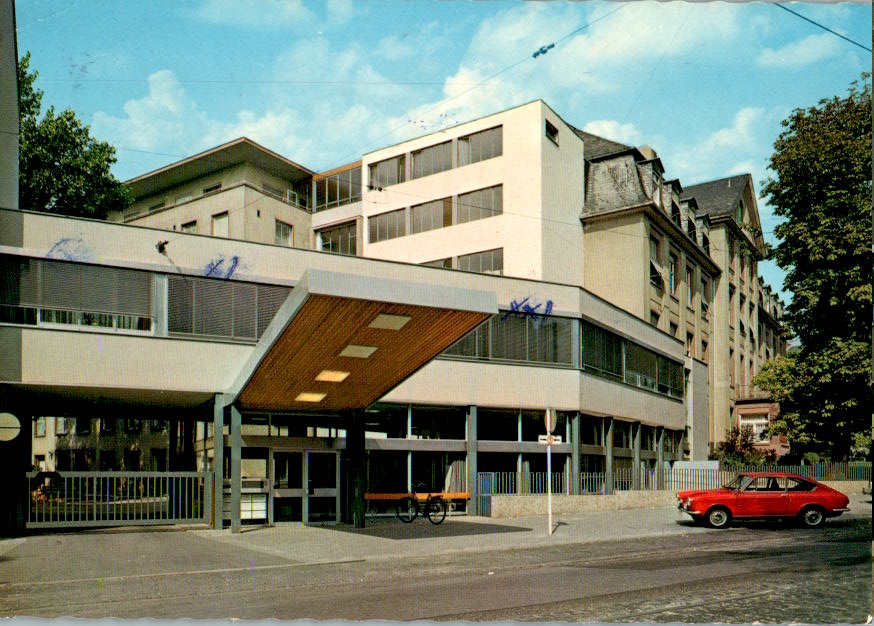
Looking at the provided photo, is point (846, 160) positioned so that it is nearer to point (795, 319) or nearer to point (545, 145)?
point (795, 319)

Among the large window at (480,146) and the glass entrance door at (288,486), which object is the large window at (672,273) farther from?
the glass entrance door at (288,486)

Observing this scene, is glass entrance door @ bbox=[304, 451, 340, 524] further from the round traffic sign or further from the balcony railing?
the balcony railing

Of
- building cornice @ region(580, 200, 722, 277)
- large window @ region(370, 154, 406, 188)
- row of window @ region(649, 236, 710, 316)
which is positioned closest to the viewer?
building cornice @ region(580, 200, 722, 277)

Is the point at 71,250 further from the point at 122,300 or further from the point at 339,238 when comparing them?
the point at 339,238

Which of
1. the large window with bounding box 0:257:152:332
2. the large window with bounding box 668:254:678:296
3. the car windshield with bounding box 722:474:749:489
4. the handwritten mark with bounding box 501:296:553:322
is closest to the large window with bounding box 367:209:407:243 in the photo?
the large window with bounding box 668:254:678:296

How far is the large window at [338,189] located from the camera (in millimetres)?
49438

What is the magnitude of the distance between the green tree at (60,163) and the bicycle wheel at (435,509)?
22.5m

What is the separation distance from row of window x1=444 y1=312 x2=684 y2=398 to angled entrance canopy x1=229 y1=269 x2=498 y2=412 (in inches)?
271

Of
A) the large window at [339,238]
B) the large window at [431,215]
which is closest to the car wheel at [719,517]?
the large window at [431,215]

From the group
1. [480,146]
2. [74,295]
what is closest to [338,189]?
[480,146]

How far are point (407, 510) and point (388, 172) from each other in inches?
965

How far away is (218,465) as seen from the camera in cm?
2145

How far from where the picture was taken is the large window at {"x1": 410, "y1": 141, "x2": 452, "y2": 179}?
42.0 meters

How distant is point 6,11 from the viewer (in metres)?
22.1
